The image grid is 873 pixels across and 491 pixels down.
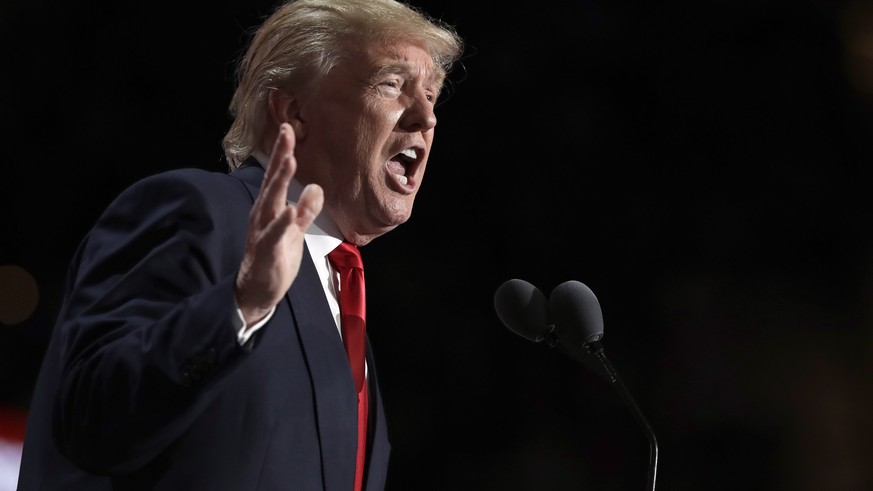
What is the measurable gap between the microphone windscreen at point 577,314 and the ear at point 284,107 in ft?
1.73

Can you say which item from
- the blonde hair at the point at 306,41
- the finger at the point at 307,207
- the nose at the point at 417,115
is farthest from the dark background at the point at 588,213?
the finger at the point at 307,207

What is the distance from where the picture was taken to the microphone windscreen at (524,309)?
151 centimetres

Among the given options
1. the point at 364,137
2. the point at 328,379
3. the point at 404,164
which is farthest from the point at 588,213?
the point at 328,379

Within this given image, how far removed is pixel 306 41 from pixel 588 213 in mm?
1794

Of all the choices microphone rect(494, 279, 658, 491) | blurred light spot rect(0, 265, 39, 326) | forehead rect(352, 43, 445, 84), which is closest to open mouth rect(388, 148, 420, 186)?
forehead rect(352, 43, 445, 84)

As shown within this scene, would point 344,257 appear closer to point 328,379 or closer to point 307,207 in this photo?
point 328,379

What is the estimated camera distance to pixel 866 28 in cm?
310

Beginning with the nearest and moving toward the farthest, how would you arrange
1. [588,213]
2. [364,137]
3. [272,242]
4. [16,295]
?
[272,242]
[364,137]
[16,295]
[588,213]

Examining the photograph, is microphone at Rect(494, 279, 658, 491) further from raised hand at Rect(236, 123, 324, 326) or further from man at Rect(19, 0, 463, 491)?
raised hand at Rect(236, 123, 324, 326)

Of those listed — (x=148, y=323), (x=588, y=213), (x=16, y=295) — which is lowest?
(x=16, y=295)

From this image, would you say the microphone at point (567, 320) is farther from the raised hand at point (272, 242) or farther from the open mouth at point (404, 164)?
the raised hand at point (272, 242)

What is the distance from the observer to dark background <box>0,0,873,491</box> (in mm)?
2994

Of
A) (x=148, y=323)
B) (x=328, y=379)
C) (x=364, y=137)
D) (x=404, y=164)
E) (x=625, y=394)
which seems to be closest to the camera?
(x=148, y=323)

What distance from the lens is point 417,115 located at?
1687mm
